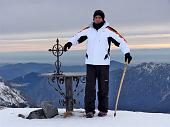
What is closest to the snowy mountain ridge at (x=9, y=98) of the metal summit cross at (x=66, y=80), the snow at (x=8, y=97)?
the snow at (x=8, y=97)

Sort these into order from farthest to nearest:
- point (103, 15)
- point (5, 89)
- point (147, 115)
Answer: point (5, 89), point (147, 115), point (103, 15)

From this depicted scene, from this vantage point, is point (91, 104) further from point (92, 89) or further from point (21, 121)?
point (21, 121)

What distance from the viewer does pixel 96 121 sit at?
1279 cm

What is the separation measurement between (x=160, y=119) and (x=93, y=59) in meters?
2.33

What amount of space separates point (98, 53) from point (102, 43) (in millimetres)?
271

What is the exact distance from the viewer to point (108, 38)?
13086mm

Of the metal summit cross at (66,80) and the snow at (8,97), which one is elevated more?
the metal summit cross at (66,80)

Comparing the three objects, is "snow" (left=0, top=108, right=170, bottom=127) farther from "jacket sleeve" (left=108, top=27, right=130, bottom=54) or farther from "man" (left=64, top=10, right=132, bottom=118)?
"jacket sleeve" (left=108, top=27, right=130, bottom=54)

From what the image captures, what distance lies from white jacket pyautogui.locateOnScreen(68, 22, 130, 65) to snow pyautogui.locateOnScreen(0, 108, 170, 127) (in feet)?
4.82

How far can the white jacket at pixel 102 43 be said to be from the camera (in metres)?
13.0

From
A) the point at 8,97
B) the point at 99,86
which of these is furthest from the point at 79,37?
the point at 8,97

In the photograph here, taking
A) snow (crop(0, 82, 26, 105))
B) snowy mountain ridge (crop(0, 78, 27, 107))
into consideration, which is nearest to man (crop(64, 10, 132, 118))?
snowy mountain ridge (crop(0, 78, 27, 107))

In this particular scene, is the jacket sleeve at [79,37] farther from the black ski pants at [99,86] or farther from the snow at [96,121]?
the snow at [96,121]

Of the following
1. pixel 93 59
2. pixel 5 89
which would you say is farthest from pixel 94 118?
pixel 5 89
